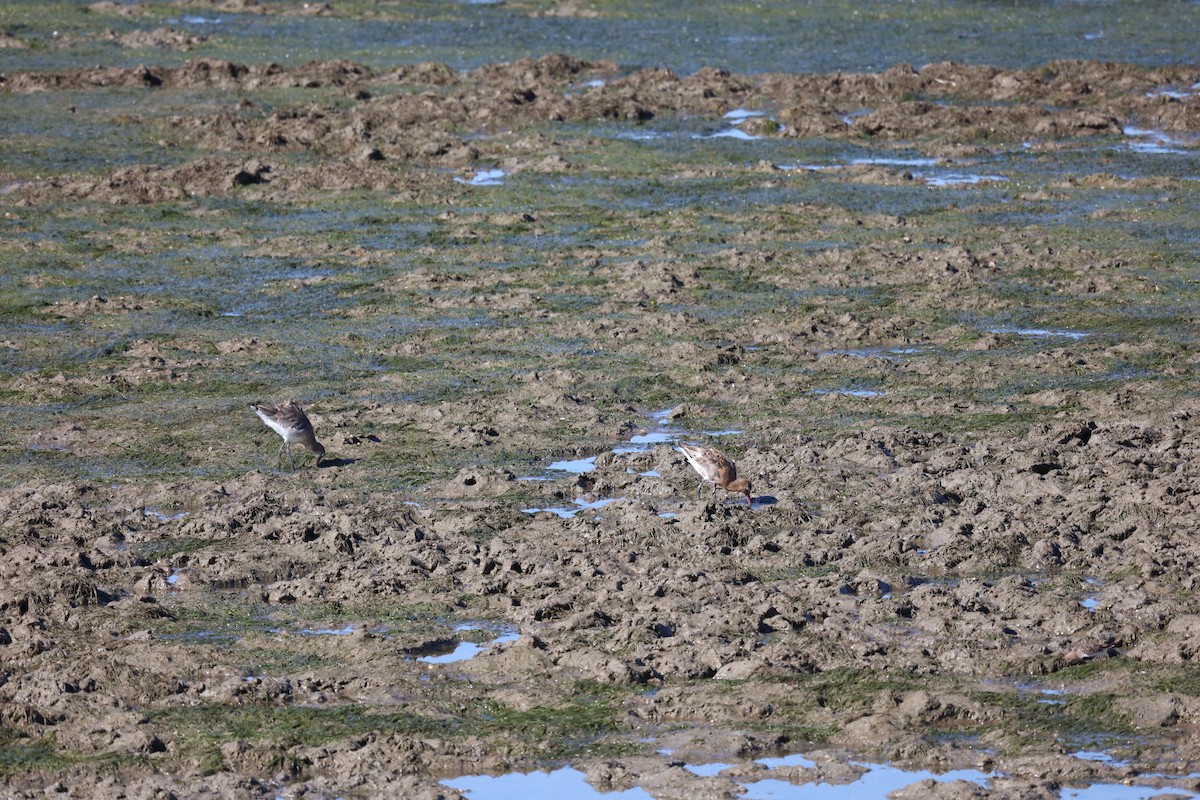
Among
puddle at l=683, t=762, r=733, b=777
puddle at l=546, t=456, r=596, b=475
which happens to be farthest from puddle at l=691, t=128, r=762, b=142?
puddle at l=683, t=762, r=733, b=777

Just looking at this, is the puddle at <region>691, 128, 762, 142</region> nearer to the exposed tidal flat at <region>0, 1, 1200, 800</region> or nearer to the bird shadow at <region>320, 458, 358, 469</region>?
the exposed tidal flat at <region>0, 1, 1200, 800</region>

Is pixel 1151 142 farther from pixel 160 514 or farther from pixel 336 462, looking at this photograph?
pixel 160 514

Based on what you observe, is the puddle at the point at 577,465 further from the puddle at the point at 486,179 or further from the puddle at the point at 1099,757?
the puddle at the point at 486,179

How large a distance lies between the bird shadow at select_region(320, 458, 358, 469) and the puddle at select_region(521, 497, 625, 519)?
167 centimetres

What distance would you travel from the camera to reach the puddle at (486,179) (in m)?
21.0

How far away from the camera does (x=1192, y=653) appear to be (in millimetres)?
8688

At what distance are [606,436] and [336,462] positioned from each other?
206 cm

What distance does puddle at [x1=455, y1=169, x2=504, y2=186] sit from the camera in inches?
826

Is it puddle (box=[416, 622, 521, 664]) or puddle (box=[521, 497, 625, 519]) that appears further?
puddle (box=[521, 497, 625, 519])

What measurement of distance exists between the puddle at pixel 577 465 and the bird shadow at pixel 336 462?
149 centimetres

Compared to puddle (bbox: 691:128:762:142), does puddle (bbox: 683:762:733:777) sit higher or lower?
lower

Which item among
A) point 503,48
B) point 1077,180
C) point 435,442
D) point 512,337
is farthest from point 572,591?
point 503,48

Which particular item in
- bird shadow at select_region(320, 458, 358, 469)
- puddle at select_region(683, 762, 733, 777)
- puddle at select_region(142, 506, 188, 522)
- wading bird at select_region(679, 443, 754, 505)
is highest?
wading bird at select_region(679, 443, 754, 505)

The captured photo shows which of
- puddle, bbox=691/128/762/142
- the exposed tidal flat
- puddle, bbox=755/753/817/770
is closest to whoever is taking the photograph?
puddle, bbox=755/753/817/770
